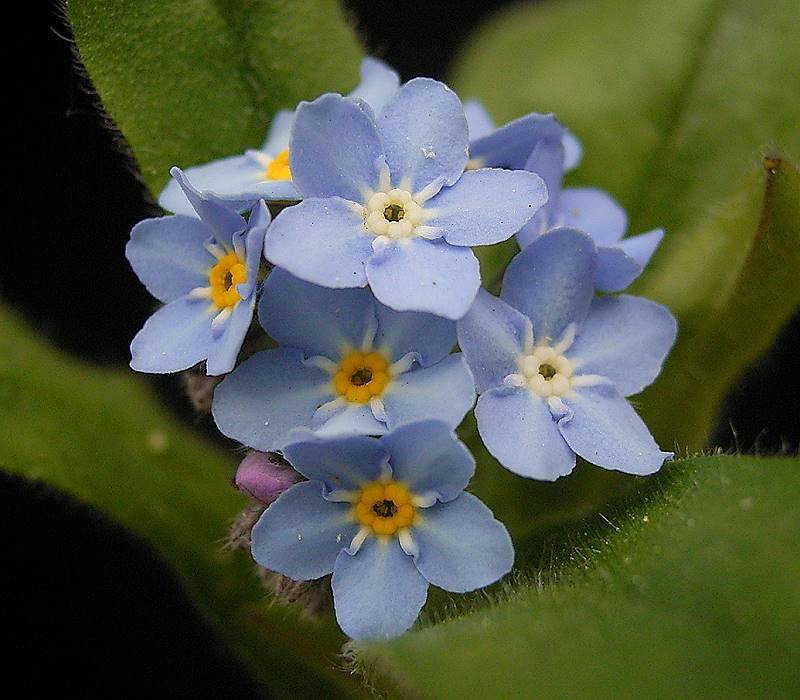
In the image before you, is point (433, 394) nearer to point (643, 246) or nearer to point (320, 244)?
point (320, 244)

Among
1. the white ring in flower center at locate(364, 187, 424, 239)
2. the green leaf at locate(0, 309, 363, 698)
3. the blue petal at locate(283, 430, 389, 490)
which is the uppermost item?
the white ring in flower center at locate(364, 187, 424, 239)

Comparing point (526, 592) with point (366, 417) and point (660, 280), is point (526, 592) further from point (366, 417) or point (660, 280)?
point (660, 280)

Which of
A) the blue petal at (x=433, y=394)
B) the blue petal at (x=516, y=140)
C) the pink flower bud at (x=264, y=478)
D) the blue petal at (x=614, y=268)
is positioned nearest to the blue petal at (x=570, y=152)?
the blue petal at (x=516, y=140)

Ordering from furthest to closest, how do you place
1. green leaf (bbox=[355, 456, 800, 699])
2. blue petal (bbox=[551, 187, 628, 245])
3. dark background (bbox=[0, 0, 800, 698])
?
dark background (bbox=[0, 0, 800, 698]) < blue petal (bbox=[551, 187, 628, 245]) < green leaf (bbox=[355, 456, 800, 699])

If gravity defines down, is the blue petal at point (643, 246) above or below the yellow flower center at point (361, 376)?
above

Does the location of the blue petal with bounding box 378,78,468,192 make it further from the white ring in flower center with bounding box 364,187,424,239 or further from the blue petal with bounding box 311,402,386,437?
the blue petal with bounding box 311,402,386,437

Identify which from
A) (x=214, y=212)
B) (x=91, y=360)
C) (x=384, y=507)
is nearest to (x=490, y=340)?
(x=384, y=507)

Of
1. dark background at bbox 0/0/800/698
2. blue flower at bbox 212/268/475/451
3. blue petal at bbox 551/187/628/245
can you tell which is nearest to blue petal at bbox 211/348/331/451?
blue flower at bbox 212/268/475/451

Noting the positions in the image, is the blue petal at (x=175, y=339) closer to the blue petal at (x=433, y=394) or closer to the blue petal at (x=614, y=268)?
the blue petal at (x=433, y=394)
